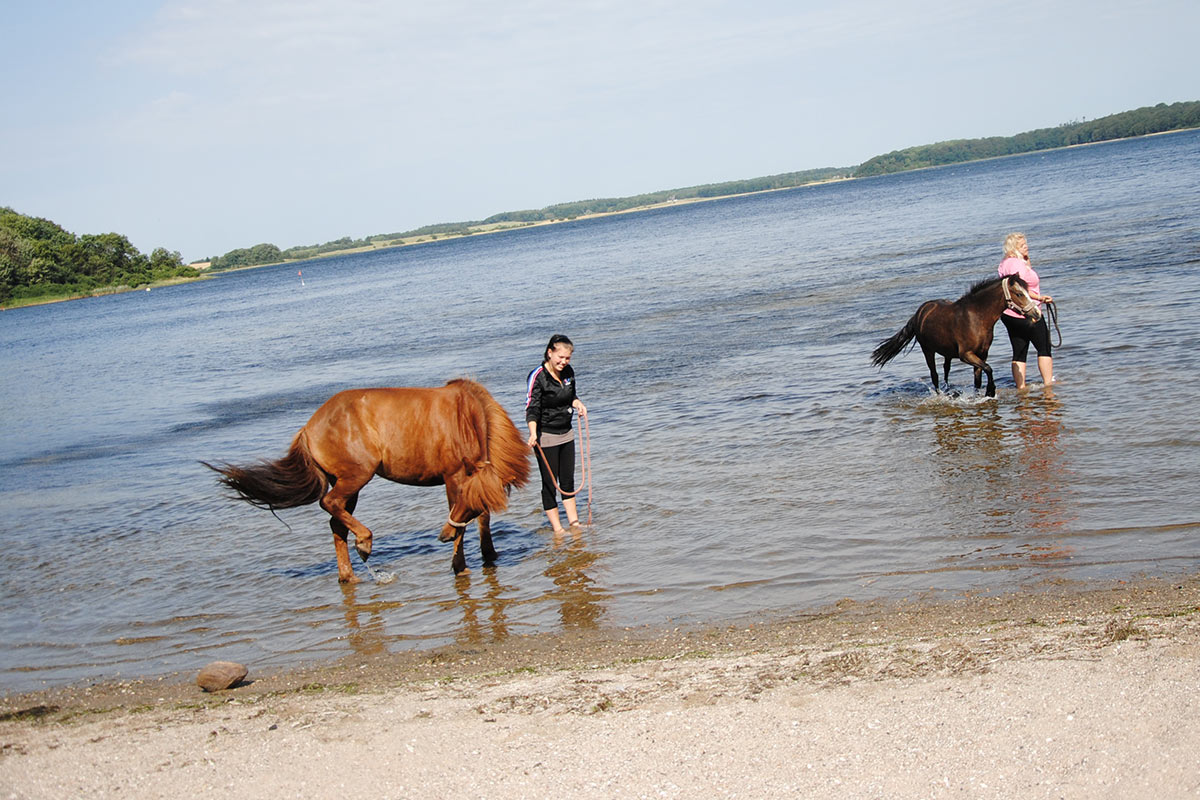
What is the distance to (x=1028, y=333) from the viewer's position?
11.4m

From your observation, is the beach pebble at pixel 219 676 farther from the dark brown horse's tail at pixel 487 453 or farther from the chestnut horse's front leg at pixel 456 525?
the dark brown horse's tail at pixel 487 453

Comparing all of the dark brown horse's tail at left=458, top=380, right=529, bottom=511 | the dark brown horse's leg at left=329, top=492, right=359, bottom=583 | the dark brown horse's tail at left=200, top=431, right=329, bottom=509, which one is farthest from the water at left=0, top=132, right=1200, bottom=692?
the dark brown horse's tail at left=200, top=431, right=329, bottom=509

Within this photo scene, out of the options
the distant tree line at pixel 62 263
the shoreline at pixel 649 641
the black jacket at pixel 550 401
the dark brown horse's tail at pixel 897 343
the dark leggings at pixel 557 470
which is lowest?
the shoreline at pixel 649 641

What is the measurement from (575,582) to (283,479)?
2546mm

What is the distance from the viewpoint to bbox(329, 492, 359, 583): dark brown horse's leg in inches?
318

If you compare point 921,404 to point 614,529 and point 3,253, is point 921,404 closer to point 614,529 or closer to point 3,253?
point 614,529

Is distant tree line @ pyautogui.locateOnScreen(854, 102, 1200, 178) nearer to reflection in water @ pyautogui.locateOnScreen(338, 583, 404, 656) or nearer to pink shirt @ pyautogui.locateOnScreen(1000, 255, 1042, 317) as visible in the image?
pink shirt @ pyautogui.locateOnScreen(1000, 255, 1042, 317)

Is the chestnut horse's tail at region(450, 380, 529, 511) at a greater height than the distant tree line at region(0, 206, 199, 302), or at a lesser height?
lesser

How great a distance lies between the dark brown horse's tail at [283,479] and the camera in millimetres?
7758

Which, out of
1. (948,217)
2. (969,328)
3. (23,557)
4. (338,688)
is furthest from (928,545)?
(948,217)

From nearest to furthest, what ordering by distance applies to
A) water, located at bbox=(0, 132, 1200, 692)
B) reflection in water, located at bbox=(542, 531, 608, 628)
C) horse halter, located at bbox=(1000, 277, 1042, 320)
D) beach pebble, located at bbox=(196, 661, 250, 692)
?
beach pebble, located at bbox=(196, 661, 250, 692) < reflection in water, located at bbox=(542, 531, 608, 628) < water, located at bbox=(0, 132, 1200, 692) < horse halter, located at bbox=(1000, 277, 1042, 320)

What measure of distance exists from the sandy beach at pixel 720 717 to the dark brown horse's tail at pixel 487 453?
5.31 ft

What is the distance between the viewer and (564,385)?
328 inches

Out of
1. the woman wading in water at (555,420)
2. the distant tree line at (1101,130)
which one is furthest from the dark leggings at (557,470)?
the distant tree line at (1101,130)
